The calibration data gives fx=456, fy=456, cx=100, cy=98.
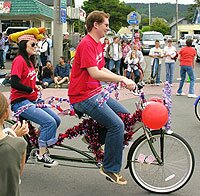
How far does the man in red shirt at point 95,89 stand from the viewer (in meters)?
4.74

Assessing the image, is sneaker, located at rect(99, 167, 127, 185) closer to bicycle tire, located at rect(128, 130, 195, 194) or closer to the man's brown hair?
bicycle tire, located at rect(128, 130, 195, 194)

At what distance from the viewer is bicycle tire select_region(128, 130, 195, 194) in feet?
16.6

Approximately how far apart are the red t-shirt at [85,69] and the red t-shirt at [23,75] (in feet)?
2.12

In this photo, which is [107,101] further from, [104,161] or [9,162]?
[9,162]

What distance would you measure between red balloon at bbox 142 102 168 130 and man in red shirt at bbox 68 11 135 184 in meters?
0.27

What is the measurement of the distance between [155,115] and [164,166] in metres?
0.77

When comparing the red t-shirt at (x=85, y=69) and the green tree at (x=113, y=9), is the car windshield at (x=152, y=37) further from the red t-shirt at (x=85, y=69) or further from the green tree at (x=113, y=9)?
the green tree at (x=113, y=9)

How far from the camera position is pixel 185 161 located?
203 inches

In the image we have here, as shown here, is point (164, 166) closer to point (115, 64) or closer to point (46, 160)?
point (46, 160)

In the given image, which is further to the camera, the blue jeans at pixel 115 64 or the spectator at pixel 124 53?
the spectator at pixel 124 53

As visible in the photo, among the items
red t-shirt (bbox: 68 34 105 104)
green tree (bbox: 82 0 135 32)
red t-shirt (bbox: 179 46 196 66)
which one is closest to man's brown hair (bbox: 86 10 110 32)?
red t-shirt (bbox: 68 34 105 104)

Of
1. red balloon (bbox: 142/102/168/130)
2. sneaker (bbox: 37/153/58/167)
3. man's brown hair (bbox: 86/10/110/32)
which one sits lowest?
sneaker (bbox: 37/153/58/167)

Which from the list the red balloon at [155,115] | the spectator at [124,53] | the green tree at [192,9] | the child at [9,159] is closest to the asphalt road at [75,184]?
the red balloon at [155,115]

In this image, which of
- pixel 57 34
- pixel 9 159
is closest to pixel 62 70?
pixel 57 34
